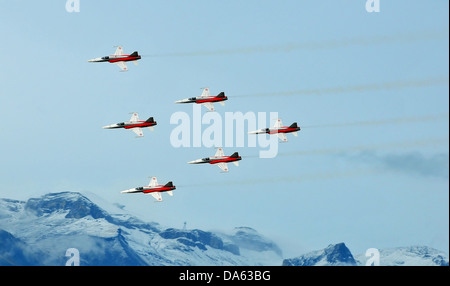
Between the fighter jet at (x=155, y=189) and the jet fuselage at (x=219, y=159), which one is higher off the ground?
the jet fuselage at (x=219, y=159)

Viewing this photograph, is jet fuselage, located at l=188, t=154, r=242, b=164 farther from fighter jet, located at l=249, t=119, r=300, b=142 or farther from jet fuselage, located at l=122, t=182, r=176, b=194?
fighter jet, located at l=249, t=119, r=300, b=142

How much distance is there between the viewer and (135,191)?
654ft

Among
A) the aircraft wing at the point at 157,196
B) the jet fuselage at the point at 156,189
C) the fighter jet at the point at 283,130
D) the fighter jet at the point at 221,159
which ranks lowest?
the aircraft wing at the point at 157,196

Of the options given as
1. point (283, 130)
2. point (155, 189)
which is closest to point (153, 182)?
point (155, 189)

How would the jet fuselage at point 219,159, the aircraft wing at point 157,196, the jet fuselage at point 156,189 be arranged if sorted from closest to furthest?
the aircraft wing at point 157,196 < the jet fuselage at point 156,189 < the jet fuselage at point 219,159

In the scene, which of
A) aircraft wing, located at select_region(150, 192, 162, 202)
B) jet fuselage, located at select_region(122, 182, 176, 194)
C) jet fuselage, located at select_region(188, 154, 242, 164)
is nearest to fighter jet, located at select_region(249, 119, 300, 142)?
jet fuselage, located at select_region(188, 154, 242, 164)

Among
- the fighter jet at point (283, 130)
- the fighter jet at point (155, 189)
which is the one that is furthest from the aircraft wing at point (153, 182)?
the fighter jet at point (283, 130)

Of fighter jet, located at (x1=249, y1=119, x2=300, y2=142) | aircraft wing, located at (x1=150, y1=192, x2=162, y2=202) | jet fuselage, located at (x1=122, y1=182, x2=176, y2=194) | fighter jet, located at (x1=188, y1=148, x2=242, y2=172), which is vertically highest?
fighter jet, located at (x1=249, y1=119, x2=300, y2=142)

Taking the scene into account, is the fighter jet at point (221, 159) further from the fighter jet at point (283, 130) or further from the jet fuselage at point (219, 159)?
the fighter jet at point (283, 130)

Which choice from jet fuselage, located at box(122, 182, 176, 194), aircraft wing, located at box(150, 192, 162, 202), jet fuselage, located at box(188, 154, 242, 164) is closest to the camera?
aircraft wing, located at box(150, 192, 162, 202)

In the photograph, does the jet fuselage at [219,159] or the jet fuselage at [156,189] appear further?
the jet fuselage at [219,159]

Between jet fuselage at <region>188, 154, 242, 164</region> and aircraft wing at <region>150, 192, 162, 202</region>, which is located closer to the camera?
aircraft wing at <region>150, 192, 162, 202</region>
